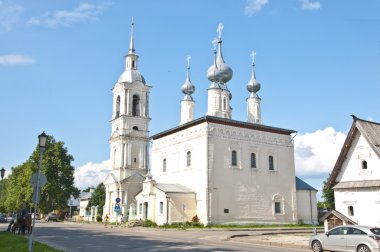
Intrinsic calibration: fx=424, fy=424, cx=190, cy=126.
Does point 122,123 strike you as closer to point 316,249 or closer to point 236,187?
point 236,187

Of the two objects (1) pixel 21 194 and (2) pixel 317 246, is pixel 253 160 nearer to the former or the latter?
(2) pixel 317 246

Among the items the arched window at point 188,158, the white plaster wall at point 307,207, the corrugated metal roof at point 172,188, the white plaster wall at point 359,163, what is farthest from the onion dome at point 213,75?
the white plaster wall at point 359,163

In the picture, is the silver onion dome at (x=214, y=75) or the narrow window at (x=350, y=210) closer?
the narrow window at (x=350, y=210)

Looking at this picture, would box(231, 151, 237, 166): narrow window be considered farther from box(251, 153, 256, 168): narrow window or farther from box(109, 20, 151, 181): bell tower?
box(109, 20, 151, 181): bell tower

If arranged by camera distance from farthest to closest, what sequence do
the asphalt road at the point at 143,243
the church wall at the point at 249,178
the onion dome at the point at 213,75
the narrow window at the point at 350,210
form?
1. the onion dome at the point at 213,75
2. the church wall at the point at 249,178
3. the narrow window at the point at 350,210
4. the asphalt road at the point at 143,243

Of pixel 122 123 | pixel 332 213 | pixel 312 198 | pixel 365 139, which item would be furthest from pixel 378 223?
pixel 122 123

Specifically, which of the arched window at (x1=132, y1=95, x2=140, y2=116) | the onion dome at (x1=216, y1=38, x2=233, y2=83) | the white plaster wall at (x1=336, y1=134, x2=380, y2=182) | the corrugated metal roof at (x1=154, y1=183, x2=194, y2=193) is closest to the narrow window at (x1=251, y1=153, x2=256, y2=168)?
the corrugated metal roof at (x1=154, y1=183, x2=194, y2=193)

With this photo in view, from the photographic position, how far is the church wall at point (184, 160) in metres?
38.8

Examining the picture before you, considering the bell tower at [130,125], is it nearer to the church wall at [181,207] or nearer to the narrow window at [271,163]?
the church wall at [181,207]

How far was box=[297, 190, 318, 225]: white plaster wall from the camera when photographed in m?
44.6

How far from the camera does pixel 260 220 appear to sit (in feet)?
134

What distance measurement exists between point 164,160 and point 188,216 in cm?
880

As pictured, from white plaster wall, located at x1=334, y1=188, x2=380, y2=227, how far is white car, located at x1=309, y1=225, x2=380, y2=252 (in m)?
4.79

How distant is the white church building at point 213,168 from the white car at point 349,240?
21139mm
